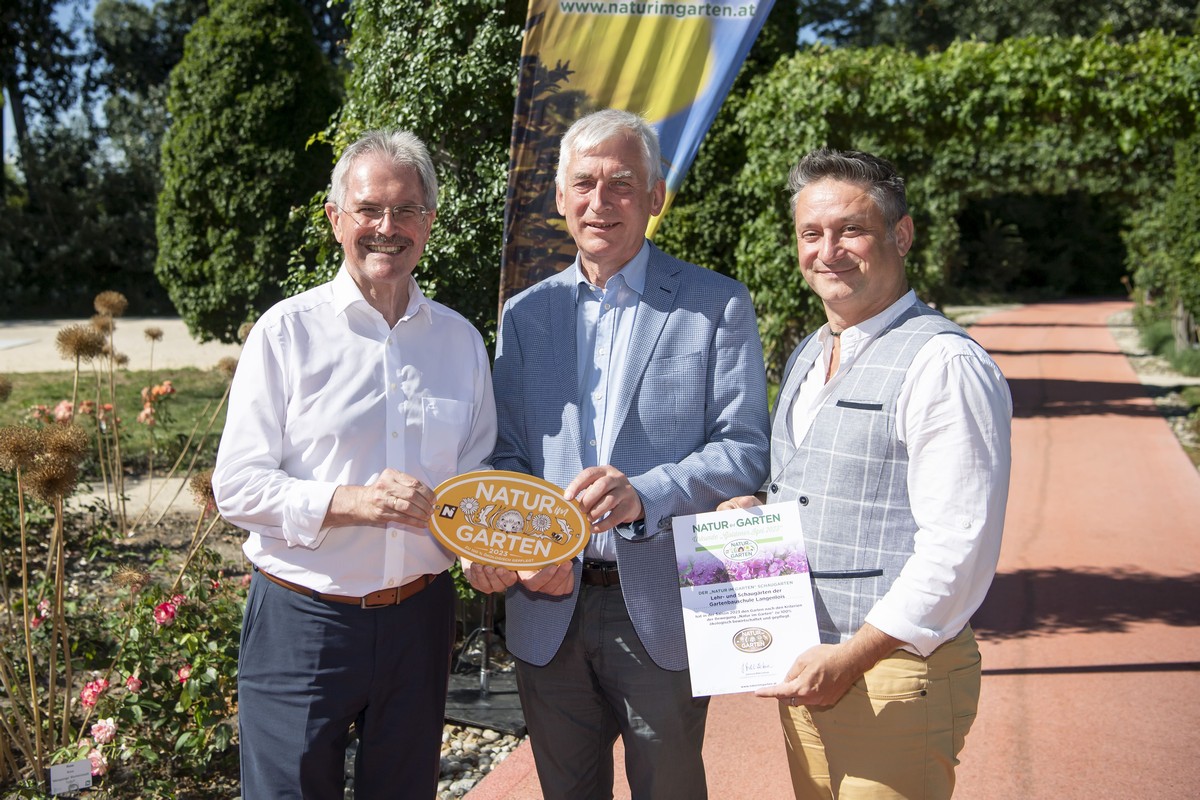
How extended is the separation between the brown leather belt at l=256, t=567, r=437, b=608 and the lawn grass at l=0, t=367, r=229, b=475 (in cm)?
491

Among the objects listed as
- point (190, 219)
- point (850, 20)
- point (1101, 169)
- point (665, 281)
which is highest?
point (850, 20)

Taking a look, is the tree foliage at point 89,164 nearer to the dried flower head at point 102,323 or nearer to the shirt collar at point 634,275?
the dried flower head at point 102,323

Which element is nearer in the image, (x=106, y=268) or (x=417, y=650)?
(x=417, y=650)

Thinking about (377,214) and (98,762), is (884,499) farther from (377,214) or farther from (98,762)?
(98,762)

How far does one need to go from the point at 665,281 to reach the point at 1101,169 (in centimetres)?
1205

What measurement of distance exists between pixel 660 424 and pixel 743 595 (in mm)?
448

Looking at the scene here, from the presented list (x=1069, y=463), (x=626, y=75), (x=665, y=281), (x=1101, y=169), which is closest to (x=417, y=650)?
(x=665, y=281)

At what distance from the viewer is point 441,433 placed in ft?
7.82

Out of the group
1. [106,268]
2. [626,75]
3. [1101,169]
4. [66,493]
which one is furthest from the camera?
[106,268]

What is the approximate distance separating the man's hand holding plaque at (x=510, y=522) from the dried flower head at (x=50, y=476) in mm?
1570

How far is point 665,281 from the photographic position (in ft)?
8.02

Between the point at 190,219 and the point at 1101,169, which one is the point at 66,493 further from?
the point at 1101,169

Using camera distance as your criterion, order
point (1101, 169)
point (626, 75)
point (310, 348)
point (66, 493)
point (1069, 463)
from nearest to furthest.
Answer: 1. point (310, 348)
2. point (66, 493)
3. point (626, 75)
4. point (1069, 463)
5. point (1101, 169)

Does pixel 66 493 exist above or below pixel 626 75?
below
